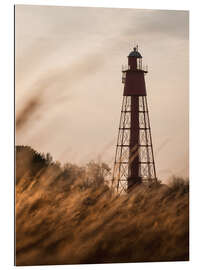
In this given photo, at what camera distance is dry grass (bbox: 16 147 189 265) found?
22.2 ft

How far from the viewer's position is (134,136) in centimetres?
708

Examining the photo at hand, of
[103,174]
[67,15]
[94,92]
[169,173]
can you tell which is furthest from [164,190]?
[67,15]

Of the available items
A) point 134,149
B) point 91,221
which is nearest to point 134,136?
point 134,149

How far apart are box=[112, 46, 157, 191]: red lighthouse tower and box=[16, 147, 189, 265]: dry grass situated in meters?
0.17

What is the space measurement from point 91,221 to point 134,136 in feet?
3.58

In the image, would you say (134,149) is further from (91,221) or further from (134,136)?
(91,221)

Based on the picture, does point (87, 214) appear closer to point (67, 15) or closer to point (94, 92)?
point (94, 92)

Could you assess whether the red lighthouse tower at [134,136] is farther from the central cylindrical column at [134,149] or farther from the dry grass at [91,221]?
the dry grass at [91,221]

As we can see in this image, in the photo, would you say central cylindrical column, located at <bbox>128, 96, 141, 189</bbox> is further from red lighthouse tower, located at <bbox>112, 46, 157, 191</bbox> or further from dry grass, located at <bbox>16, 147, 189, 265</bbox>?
dry grass, located at <bbox>16, 147, 189, 265</bbox>
